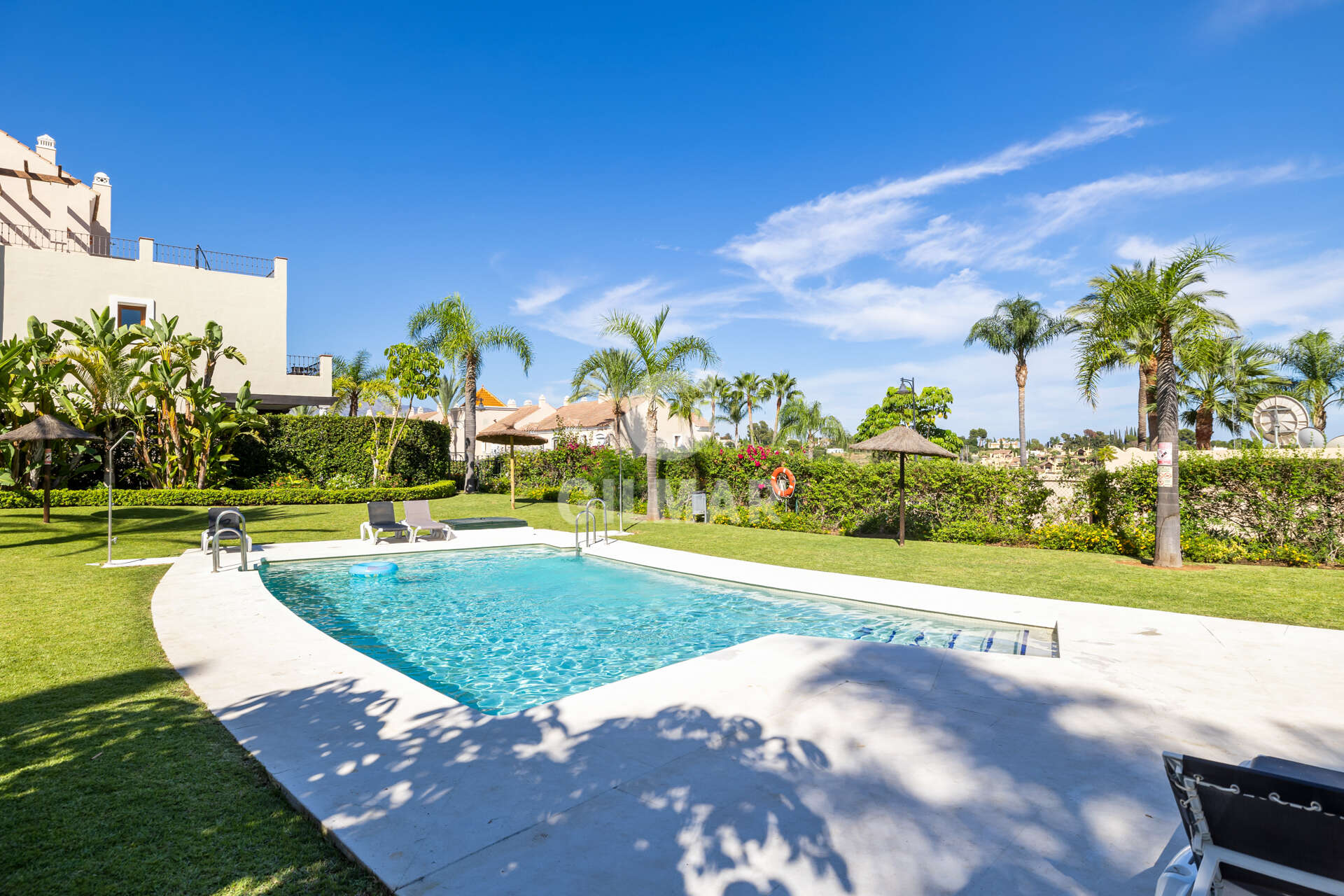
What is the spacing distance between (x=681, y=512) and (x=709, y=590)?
32.9ft

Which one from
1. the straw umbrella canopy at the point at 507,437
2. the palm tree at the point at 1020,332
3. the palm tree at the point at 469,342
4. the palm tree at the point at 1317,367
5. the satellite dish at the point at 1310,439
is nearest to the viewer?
the satellite dish at the point at 1310,439

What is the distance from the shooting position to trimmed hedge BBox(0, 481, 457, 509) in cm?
1778

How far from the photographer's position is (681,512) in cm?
2055

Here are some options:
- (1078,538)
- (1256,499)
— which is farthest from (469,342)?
(1256,499)

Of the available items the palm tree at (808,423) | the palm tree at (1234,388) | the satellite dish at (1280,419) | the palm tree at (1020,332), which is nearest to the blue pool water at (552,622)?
the satellite dish at (1280,419)

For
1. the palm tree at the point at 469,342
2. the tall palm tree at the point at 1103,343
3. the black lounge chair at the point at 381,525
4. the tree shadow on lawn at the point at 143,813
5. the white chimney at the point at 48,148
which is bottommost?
the tree shadow on lawn at the point at 143,813

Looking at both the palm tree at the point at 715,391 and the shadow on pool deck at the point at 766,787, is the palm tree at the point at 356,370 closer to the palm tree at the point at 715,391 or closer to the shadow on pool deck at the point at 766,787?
the palm tree at the point at 715,391

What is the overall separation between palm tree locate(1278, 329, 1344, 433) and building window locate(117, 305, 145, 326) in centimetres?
5166

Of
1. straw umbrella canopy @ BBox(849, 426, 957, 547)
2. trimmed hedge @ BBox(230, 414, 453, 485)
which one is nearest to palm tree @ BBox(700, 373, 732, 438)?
trimmed hedge @ BBox(230, 414, 453, 485)

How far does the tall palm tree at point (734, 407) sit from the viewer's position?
58.8m

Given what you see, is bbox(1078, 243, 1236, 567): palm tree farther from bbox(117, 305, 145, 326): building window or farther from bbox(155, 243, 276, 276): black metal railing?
bbox(117, 305, 145, 326): building window

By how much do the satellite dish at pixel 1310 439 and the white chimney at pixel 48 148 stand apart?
46704mm

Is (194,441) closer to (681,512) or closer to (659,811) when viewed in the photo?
(681,512)

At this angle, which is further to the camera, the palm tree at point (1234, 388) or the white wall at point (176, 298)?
the palm tree at point (1234, 388)
